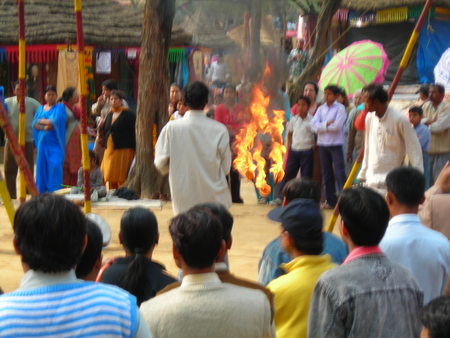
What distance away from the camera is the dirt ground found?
7665 millimetres

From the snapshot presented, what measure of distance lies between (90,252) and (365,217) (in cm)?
113

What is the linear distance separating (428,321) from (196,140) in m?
4.18

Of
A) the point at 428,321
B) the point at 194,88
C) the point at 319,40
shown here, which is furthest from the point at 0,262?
the point at 319,40

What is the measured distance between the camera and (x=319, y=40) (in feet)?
52.9

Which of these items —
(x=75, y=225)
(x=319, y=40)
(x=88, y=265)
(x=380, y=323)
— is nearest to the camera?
(x=75, y=225)

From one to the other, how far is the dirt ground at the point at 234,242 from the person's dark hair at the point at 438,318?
203 inches

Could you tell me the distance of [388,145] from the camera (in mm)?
7031

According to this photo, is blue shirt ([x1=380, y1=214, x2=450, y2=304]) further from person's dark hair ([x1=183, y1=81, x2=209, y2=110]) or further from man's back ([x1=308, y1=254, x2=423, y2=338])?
person's dark hair ([x1=183, y1=81, x2=209, y2=110])

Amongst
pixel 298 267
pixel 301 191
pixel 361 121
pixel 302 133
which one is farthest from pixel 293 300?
pixel 302 133

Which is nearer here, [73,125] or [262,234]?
[262,234]

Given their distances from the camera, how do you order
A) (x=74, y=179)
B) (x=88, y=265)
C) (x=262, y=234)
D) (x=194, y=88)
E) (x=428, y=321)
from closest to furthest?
(x=428, y=321) → (x=88, y=265) → (x=194, y=88) → (x=262, y=234) → (x=74, y=179)

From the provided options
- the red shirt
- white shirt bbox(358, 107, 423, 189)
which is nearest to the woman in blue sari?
the red shirt

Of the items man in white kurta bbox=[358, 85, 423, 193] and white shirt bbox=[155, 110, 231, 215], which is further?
man in white kurta bbox=[358, 85, 423, 193]

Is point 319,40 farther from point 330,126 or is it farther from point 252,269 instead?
point 252,269
